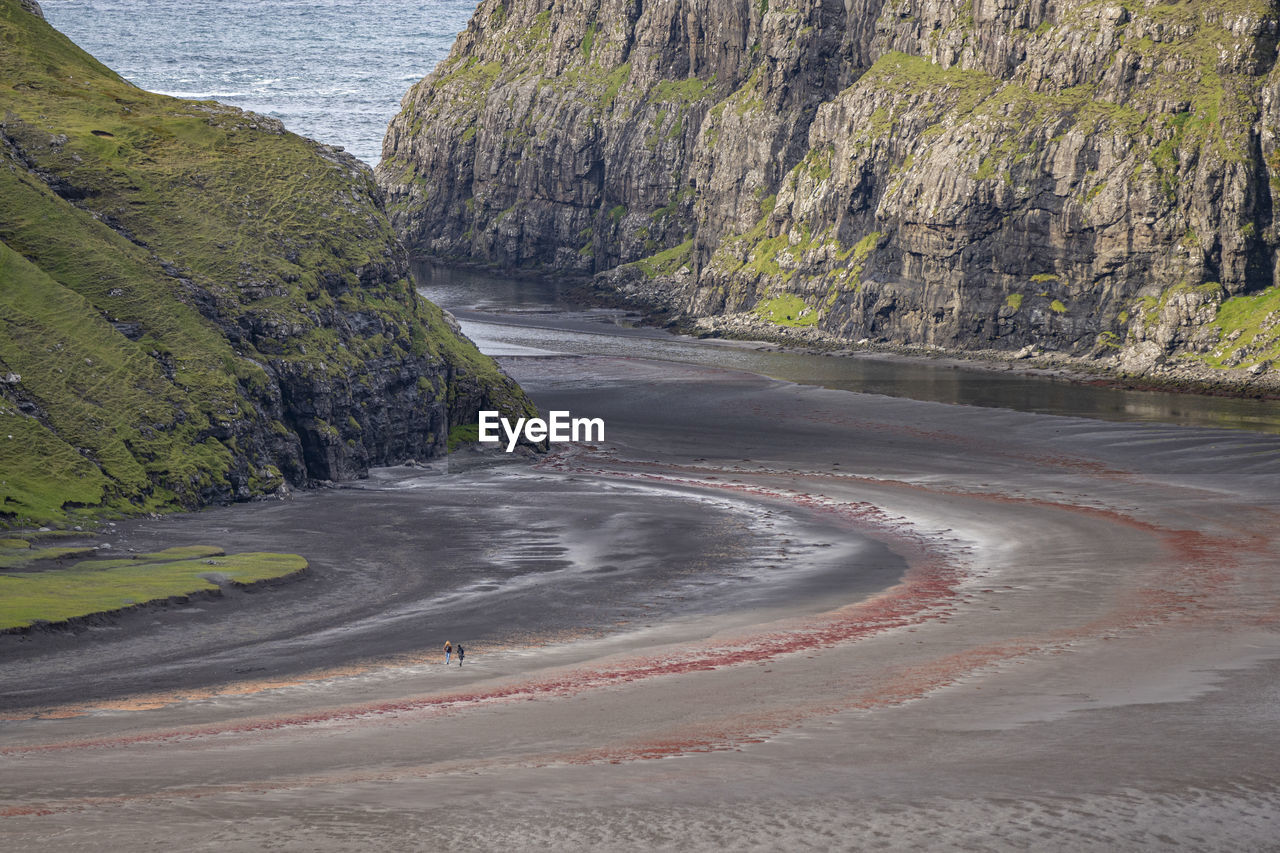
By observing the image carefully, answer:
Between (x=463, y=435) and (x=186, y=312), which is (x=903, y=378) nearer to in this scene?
(x=463, y=435)

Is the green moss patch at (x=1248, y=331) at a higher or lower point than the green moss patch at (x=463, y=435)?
higher

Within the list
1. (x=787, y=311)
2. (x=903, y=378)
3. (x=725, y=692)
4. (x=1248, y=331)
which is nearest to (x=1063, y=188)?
(x=1248, y=331)

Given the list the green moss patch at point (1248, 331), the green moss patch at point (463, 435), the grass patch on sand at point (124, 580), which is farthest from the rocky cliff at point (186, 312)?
the green moss patch at point (1248, 331)

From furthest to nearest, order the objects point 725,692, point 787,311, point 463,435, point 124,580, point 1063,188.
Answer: point 787,311 < point 1063,188 < point 463,435 < point 124,580 < point 725,692

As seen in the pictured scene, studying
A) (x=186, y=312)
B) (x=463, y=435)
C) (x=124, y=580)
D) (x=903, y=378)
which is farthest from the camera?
(x=903, y=378)

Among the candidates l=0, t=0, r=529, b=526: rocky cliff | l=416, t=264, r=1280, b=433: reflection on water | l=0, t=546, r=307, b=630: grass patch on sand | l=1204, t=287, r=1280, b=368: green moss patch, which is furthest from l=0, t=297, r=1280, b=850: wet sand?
l=1204, t=287, r=1280, b=368: green moss patch

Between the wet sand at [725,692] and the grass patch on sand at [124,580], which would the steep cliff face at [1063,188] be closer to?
the wet sand at [725,692]

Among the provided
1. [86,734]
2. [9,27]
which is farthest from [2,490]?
[9,27]
